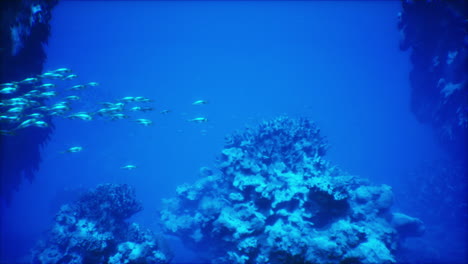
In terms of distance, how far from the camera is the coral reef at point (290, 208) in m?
5.46

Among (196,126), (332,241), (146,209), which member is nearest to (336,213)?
(332,241)

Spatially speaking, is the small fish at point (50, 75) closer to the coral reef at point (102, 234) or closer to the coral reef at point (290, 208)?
the coral reef at point (102, 234)

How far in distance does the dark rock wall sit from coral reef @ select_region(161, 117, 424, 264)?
845cm

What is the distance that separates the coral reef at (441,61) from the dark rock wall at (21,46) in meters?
17.8

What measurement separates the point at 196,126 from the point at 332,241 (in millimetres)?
69137

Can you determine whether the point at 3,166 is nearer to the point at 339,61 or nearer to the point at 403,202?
the point at 403,202

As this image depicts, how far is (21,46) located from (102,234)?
296 inches

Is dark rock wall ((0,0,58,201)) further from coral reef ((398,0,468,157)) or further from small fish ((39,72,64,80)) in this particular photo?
coral reef ((398,0,468,157))

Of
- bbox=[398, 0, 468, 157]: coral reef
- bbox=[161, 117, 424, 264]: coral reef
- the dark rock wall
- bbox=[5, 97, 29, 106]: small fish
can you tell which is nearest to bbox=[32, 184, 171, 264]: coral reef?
bbox=[161, 117, 424, 264]: coral reef

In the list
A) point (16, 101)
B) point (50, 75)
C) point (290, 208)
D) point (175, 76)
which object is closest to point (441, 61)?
point (290, 208)

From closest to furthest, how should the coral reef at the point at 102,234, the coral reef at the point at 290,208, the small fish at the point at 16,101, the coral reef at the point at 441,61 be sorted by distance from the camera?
the coral reef at the point at 290,208 → the coral reef at the point at 102,234 → the small fish at the point at 16,101 → the coral reef at the point at 441,61

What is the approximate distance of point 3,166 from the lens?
13.2 meters

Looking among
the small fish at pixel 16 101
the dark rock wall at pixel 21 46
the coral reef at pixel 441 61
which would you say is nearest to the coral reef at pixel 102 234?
the small fish at pixel 16 101

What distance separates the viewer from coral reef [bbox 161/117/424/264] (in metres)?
5.46
